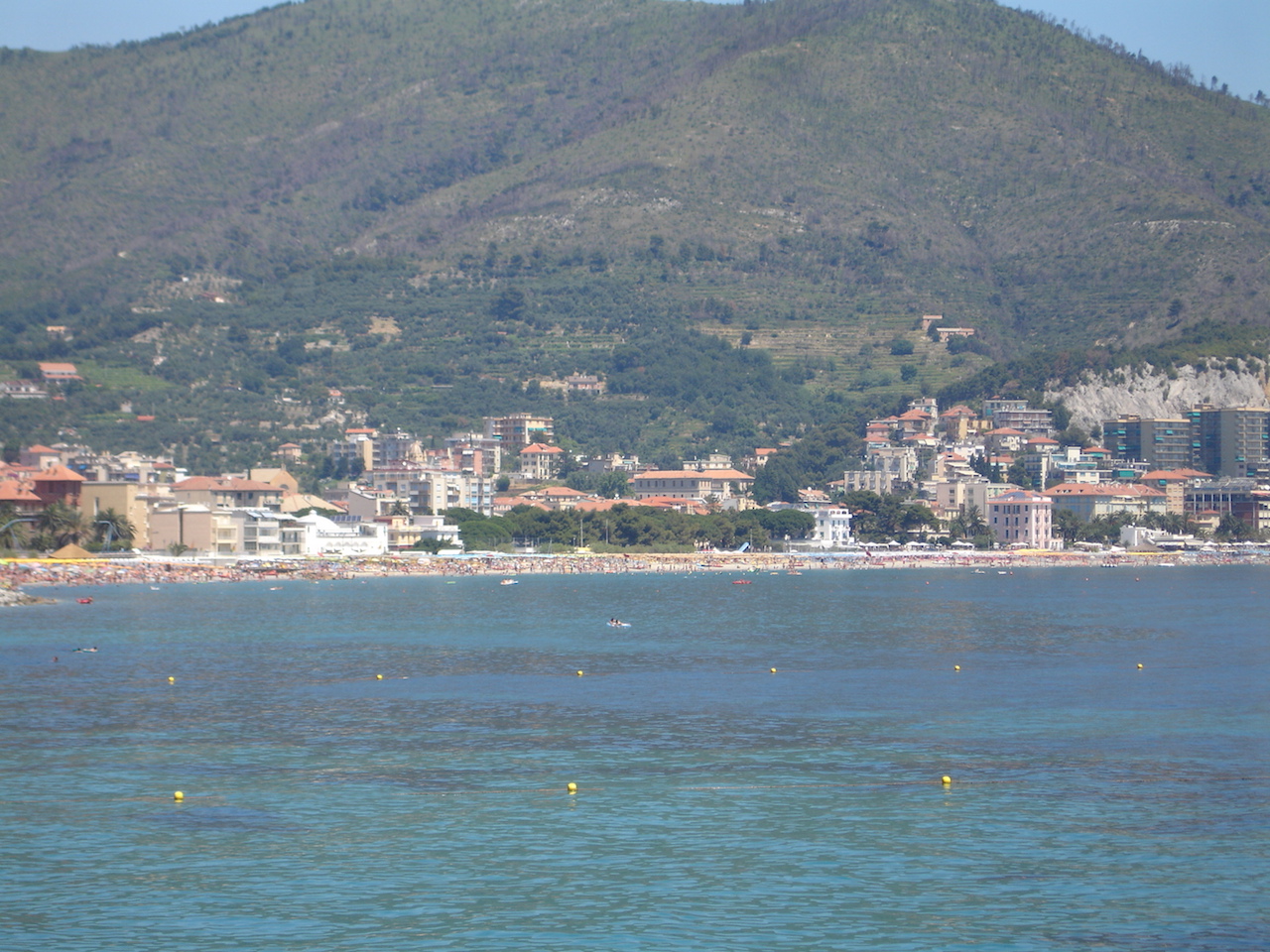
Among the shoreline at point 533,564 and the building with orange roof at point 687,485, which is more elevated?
the building with orange roof at point 687,485

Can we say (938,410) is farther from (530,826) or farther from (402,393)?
(530,826)

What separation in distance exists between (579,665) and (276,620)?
2112cm

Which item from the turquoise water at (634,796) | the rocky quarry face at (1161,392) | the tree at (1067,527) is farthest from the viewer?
the rocky quarry face at (1161,392)

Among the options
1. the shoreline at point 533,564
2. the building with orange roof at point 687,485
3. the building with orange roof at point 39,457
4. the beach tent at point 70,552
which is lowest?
the shoreline at point 533,564

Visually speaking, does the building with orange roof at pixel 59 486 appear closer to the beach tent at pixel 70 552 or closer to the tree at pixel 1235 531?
the beach tent at pixel 70 552

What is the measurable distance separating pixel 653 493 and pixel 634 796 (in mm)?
130755

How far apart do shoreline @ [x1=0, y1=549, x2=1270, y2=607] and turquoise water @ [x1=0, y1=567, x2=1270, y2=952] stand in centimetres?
3858

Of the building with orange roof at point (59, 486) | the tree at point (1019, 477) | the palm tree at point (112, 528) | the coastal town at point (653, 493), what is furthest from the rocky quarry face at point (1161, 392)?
the building with orange roof at point (59, 486)

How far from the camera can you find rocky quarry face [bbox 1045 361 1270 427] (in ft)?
591

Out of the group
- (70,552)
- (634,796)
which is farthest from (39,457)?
(634,796)

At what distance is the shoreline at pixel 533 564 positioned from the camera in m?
90.8

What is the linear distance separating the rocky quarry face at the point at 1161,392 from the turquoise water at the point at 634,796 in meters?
137

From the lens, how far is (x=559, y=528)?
4970 inches

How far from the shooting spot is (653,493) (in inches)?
6132
